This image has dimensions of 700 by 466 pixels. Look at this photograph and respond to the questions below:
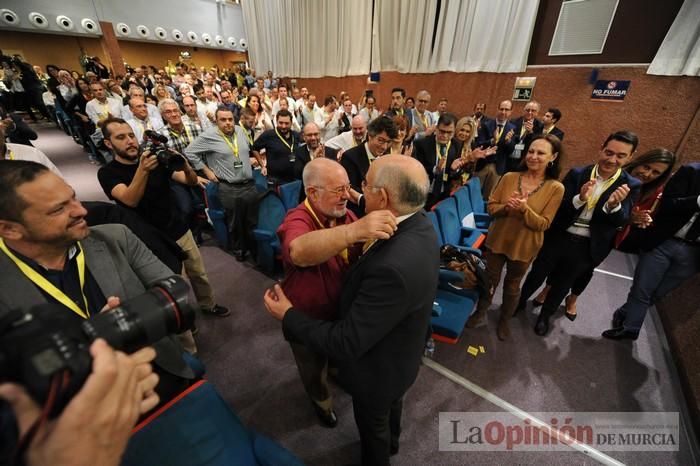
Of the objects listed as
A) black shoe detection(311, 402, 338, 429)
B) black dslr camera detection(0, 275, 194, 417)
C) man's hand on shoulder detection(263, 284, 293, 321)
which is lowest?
black shoe detection(311, 402, 338, 429)

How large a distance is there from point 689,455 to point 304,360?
2.60 meters

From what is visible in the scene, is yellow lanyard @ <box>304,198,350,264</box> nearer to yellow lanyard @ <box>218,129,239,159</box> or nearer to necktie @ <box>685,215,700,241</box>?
yellow lanyard @ <box>218,129,239,159</box>

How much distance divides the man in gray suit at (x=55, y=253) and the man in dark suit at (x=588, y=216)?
9.31ft

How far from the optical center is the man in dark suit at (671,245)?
6.75 feet

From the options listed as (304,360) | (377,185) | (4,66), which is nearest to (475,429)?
(304,360)

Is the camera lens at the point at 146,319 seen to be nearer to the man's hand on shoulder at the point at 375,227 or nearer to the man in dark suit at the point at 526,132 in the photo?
the man's hand on shoulder at the point at 375,227

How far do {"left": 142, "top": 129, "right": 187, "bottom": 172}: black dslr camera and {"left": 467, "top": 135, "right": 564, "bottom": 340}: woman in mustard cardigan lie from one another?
2383 millimetres

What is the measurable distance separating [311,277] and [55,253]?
998 mm

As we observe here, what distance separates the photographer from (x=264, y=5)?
1103 cm

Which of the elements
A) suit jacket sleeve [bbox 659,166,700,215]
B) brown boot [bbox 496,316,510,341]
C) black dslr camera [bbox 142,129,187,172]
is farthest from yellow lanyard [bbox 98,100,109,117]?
suit jacket sleeve [bbox 659,166,700,215]

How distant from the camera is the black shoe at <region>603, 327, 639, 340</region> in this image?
2.57 m

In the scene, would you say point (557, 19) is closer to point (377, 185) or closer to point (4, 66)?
point (377, 185)

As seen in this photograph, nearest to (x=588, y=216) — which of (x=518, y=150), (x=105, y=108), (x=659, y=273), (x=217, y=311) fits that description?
(x=659, y=273)

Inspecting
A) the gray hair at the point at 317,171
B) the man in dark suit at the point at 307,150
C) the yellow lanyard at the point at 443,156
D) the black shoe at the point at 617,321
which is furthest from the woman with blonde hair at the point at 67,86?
the black shoe at the point at 617,321
